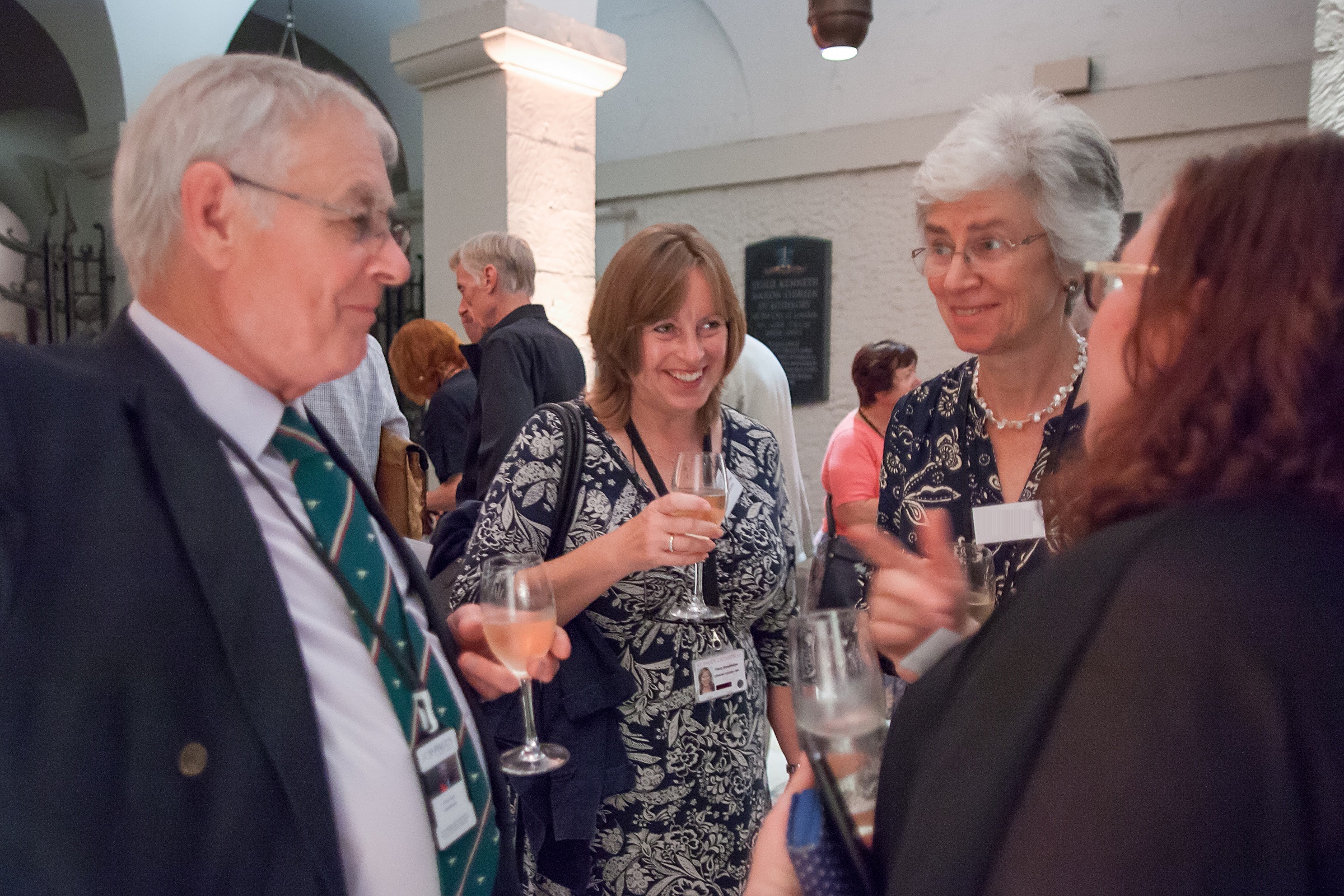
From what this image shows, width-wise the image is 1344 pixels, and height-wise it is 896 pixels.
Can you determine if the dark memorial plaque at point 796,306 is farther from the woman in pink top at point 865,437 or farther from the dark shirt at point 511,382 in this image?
the dark shirt at point 511,382

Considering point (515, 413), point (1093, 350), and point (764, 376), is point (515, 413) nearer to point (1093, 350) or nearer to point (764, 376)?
point (764, 376)

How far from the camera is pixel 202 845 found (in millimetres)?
878

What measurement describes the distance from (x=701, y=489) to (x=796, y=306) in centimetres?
554

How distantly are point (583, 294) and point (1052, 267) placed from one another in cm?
300

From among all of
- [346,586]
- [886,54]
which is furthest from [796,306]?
[346,586]

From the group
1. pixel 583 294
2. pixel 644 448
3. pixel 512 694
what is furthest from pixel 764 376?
pixel 512 694

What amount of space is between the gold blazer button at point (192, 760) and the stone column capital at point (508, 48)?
3832 millimetres

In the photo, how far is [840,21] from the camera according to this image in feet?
13.1

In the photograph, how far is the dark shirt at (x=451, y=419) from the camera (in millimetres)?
4152

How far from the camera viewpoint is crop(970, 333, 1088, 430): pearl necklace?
1.79 metres

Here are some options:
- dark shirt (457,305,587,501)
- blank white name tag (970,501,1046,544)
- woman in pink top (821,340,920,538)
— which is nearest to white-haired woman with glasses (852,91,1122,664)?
blank white name tag (970,501,1046,544)

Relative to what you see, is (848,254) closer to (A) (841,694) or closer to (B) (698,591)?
(B) (698,591)

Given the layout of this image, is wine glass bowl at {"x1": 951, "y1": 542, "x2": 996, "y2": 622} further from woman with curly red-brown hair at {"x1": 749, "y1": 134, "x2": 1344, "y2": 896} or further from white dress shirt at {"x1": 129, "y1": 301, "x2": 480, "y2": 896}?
white dress shirt at {"x1": 129, "y1": 301, "x2": 480, "y2": 896}

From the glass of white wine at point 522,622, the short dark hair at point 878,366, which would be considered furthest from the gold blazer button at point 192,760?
the short dark hair at point 878,366
